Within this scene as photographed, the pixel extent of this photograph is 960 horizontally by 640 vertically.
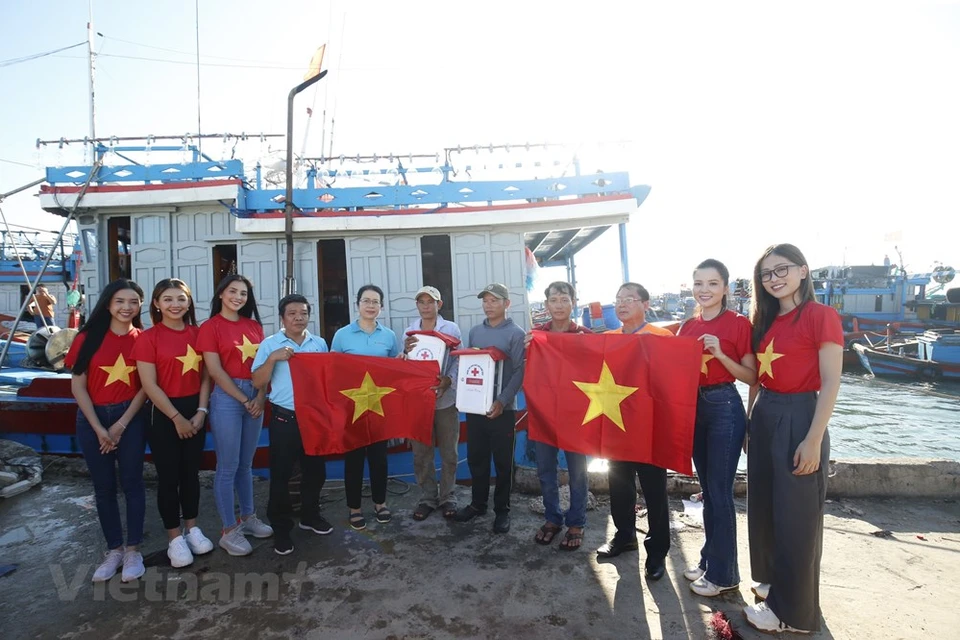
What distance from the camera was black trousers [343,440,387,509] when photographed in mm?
4234

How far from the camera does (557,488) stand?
3.92m

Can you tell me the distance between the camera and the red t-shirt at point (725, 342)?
3.03 metres

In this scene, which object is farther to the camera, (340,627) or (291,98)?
(291,98)

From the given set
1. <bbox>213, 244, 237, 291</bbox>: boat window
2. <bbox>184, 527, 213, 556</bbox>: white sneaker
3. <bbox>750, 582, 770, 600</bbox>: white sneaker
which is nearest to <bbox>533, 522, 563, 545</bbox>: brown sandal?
<bbox>750, 582, 770, 600</bbox>: white sneaker

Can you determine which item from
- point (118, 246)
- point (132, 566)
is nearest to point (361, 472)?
point (132, 566)

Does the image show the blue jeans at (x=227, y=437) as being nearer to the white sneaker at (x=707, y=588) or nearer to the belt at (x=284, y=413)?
the belt at (x=284, y=413)

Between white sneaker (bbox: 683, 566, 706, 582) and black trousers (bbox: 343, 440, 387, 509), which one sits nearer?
white sneaker (bbox: 683, 566, 706, 582)

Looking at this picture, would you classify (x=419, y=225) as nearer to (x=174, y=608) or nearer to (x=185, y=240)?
(x=185, y=240)

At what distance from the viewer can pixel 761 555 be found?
2928mm

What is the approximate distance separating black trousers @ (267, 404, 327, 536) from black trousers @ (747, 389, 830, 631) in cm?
342

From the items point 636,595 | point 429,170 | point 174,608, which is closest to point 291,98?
point 429,170

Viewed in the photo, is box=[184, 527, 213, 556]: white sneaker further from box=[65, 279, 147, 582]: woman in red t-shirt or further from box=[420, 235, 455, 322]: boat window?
box=[420, 235, 455, 322]: boat window

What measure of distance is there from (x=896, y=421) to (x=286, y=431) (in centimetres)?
1938

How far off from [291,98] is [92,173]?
288cm
